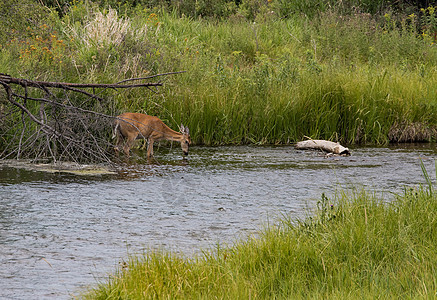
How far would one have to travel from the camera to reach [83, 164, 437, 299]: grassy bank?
180 inches

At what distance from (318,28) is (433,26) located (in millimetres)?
4523

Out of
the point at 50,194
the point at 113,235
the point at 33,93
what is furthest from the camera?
the point at 33,93

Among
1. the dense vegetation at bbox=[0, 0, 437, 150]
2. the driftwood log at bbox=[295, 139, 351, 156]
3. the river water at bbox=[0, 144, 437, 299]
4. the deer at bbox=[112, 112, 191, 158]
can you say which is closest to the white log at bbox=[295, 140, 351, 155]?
the driftwood log at bbox=[295, 139, 351, 156]

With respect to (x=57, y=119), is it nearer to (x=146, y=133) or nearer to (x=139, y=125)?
(x=139, y=125)

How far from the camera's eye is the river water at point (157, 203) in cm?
593

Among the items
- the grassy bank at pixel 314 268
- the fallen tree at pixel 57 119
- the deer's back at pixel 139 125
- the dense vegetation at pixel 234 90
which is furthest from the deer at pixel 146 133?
the grassy bank at pixel 314 268

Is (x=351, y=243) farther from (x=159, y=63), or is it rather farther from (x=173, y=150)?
(x=159, y=63)

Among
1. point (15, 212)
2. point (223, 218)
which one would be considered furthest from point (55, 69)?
point (223, 218)

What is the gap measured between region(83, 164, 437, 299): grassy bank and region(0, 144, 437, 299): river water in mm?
622

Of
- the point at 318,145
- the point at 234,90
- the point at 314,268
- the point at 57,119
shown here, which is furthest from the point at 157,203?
the point at 234,90

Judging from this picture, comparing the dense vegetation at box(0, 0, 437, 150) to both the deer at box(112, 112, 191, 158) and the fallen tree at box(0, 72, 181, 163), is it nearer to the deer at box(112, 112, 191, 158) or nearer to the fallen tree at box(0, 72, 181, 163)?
the deer at box(112, 112, 191, 158)

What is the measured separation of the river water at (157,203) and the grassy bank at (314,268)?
0.62m

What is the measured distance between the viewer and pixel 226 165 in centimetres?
1175

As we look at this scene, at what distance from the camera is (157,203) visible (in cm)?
858
